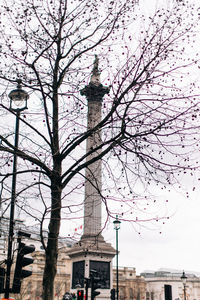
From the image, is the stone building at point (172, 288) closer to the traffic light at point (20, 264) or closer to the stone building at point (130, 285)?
the stone building at point (130, 285)

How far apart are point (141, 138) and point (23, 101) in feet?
12.0

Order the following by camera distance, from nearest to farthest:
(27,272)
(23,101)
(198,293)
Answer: (27,272), (23,101), (198,293)

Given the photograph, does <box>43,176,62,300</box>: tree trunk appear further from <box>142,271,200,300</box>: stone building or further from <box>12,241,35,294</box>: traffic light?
<box>142,271,200,300</box>: stone building

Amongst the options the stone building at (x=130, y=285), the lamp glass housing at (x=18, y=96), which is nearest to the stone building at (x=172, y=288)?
the stone building at (x=130, y=285)

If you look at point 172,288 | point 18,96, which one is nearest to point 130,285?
point 172,288

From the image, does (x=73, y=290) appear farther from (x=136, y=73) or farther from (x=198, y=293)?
(x=198, y=293)

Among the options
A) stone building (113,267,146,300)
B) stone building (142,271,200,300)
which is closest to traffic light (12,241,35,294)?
stone building (113,267,146,300)

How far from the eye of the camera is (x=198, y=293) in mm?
132625

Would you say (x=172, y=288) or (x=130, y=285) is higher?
(x=130, y=285)

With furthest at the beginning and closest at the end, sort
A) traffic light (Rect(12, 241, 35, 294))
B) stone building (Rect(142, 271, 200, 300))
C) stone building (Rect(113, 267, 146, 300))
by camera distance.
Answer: stone building (Rect(142, 271, 200, 300)) < stone building (Rect(113, 267, 146, 300)) < traffic light (Rect(12, 241, 35, 294))

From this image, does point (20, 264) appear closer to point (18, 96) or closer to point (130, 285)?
point (18, 96)

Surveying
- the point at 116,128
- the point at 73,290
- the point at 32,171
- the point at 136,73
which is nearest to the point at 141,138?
the point at 116,128

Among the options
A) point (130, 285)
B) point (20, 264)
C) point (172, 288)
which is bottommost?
point (172, 288)

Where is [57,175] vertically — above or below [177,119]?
below
